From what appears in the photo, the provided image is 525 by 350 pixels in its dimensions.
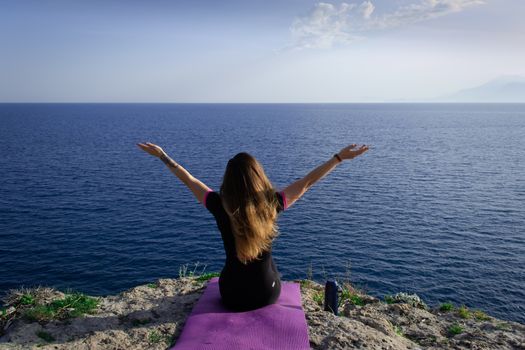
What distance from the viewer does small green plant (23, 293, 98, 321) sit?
885 cm

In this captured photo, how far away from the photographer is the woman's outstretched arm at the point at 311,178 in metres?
7.80

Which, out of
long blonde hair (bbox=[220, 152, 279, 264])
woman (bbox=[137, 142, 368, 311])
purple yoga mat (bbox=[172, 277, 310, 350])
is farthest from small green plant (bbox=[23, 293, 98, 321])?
long blonde hair (bbox=[220, 152, 279, 264])

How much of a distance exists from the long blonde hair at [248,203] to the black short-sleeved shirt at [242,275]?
0.30 meters

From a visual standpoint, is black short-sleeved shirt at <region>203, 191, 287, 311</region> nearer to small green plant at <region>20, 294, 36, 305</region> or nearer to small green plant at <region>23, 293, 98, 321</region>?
small green plant at <region>23, 293, 98, 321</region>

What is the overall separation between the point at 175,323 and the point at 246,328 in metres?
1.97

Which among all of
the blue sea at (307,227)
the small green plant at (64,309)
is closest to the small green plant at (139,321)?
the small green plant at (64,309)

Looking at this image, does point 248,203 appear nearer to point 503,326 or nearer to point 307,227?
point 503,326

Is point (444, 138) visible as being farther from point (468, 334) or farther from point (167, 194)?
point (468, 334)

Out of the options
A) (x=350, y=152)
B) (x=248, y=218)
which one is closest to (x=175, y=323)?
(x=248, y=218)

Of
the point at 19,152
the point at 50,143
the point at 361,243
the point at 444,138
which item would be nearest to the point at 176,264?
the point at 361,243

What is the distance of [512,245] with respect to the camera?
→ 134ft

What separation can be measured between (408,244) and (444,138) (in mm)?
100231

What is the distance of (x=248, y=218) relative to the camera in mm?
7043

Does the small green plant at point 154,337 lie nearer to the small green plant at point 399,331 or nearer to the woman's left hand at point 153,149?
the woman's left hand at point 153,149
